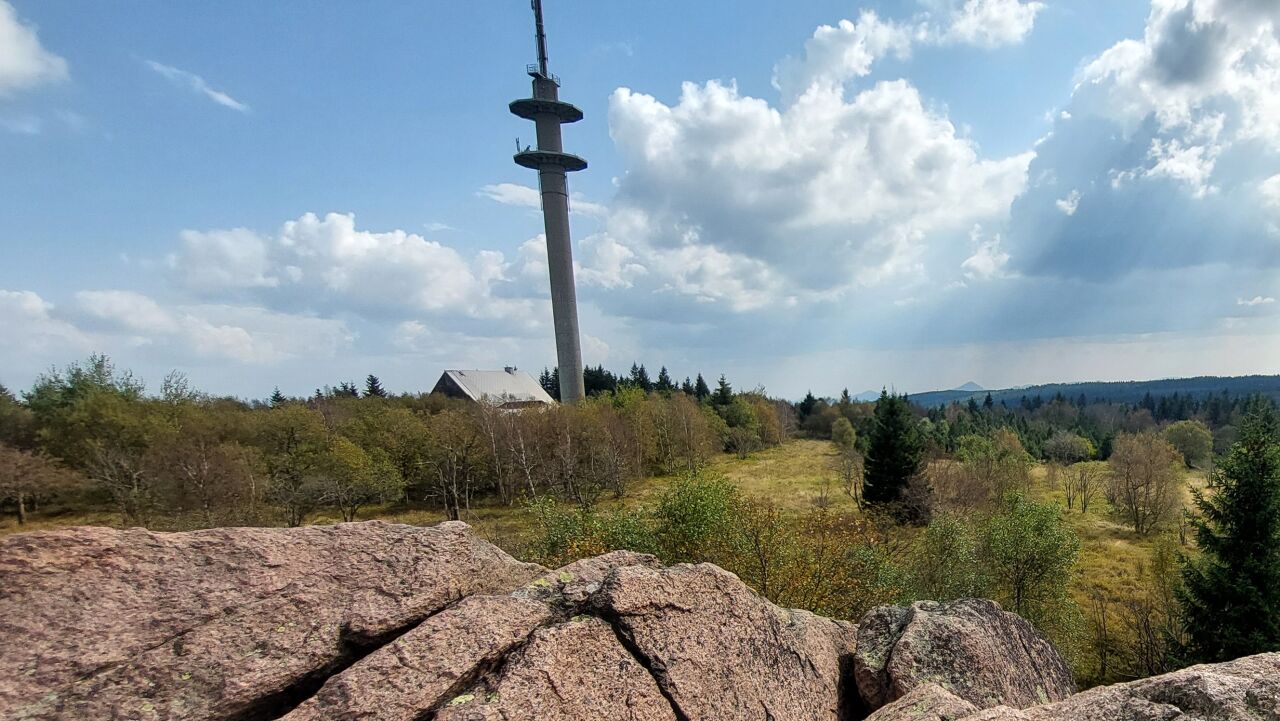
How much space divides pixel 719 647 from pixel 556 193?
294 ft

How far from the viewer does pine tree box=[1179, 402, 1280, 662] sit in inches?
790

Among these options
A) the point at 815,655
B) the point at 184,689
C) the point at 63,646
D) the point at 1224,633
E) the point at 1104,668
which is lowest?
the point at 1104,668

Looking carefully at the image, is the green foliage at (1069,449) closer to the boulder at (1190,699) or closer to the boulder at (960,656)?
the boulder at (960,656)

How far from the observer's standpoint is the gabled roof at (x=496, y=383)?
307 ft

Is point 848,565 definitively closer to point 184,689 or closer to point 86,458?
point 184,689

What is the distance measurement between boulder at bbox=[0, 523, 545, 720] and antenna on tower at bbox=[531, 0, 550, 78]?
104245mm

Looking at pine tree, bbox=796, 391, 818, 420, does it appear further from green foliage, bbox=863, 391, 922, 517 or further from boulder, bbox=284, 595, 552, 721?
boulder, bbox=284, 595, 552, 721

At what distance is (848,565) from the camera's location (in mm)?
20547

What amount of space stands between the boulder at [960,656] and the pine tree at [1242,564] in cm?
1809

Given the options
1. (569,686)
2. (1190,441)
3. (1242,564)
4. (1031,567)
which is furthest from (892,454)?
(1190,441)

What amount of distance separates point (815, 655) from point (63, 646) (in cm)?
1076

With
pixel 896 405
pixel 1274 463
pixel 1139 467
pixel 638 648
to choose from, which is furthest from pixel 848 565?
pixel 1139 467

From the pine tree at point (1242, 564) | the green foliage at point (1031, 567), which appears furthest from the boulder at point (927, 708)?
the pine tree at point (1242, 564)

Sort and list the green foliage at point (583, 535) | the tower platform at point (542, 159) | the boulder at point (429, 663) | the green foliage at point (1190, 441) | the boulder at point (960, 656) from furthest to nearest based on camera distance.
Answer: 1. the tower platform at point (542, 159)
2. the green foliage at point (1190, 441)
3. the green foliage at point (583, 535)
4. the boulder at point (960, 656)
5. the boulder at point (429, 663)
